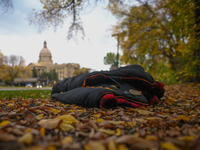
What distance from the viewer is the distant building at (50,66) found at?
94488 mm

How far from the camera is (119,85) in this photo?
2.84m

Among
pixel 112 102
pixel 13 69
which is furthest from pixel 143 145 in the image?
pixel 13 69

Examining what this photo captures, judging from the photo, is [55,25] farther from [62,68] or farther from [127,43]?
[62,68]

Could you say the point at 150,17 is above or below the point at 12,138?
above

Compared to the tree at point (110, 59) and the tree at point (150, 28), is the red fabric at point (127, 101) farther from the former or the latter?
the tree at point (110, 59)

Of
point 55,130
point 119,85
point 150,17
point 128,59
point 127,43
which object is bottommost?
point 55,130

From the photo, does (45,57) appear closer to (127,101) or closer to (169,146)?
(127,101)

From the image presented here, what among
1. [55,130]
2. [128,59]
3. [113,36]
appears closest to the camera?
[55,130]

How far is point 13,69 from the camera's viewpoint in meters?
43.8

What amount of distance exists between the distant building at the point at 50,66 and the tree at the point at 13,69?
4276 cm

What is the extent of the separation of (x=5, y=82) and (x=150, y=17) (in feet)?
156

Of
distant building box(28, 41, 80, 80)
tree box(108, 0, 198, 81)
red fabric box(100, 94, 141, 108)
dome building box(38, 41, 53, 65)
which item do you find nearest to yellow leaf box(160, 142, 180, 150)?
red fabric box(100, 94, 141, 108)

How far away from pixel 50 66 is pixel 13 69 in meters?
58.2

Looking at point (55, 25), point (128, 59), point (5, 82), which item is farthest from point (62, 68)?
point (55, 25)
